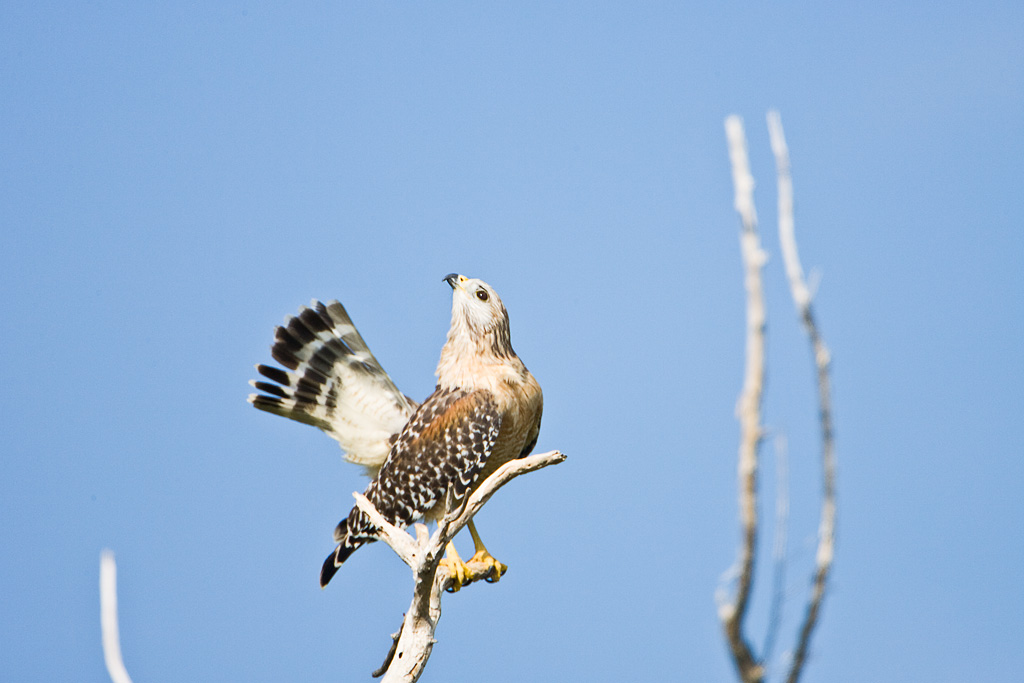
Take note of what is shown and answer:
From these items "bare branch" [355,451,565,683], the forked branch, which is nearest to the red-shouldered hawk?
"bare branch" [355,451,565,683]

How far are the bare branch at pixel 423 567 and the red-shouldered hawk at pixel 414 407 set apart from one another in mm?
660

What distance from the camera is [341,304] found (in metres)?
6.38

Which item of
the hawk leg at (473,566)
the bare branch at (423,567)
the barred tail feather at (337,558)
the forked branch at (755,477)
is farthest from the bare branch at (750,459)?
the barred tail feather at (337,558)

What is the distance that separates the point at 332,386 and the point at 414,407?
1.96 feet

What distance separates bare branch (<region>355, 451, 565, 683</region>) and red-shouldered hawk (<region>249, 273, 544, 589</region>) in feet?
2.17

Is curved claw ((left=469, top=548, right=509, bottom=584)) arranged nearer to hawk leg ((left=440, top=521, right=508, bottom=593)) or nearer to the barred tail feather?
hawk leg ((left=440, top=521, right=508, bottom=593))

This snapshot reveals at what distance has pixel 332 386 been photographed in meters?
6.28

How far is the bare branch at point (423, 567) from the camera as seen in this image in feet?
14.0

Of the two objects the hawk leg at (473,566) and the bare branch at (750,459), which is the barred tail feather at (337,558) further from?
the bare branch at (750,459)

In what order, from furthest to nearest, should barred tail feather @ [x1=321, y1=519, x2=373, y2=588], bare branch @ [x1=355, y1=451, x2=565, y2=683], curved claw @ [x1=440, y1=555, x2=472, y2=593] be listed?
barred tail feather @ [x1=321, y1=519, x2=373, y2=588] → curved claw @ [x1=440, y1=555, x2=472, y2=593] → bare branch @ [x1=355, y1=451, x2=565, y2=683]

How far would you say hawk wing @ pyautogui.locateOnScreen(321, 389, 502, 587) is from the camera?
17.6 ft

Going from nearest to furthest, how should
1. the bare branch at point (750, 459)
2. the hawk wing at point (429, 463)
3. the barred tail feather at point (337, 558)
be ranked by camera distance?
the bare branch at point (750, 459), the hawk wing at point (429, 463), the barred tail feather at point (337, 558)

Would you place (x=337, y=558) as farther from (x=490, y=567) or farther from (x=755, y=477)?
(x=755, y=477)

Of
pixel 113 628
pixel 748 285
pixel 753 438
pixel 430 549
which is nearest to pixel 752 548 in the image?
pixel 753 438
